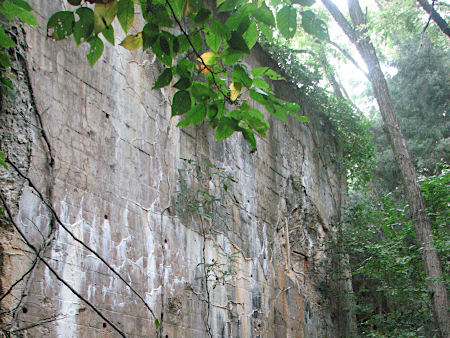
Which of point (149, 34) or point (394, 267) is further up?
point (394, 267)

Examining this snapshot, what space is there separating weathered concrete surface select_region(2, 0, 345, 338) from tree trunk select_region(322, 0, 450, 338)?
1844 millimetres

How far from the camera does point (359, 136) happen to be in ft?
29.8

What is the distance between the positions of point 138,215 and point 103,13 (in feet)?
7.32

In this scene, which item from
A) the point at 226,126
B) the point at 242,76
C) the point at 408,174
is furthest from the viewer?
the point at 408,174

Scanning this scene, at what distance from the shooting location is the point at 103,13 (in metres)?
1.92

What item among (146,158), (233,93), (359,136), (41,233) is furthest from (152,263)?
(359,136)

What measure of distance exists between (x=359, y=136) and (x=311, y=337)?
389 centimetres

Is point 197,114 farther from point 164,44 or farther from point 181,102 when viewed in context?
point 164,44

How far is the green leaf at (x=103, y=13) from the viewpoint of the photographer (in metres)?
1.91

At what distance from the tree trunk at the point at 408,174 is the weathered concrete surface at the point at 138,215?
1.84m

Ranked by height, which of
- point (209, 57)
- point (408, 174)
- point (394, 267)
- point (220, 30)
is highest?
point (408, 174)

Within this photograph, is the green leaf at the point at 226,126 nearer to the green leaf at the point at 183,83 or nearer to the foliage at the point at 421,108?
the green leaf at the point at 183,83

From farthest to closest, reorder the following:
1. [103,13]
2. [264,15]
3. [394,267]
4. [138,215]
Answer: [394,267], [138,215], [264,15], [103,13]

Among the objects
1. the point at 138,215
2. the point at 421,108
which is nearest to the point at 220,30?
the point at 138,215
